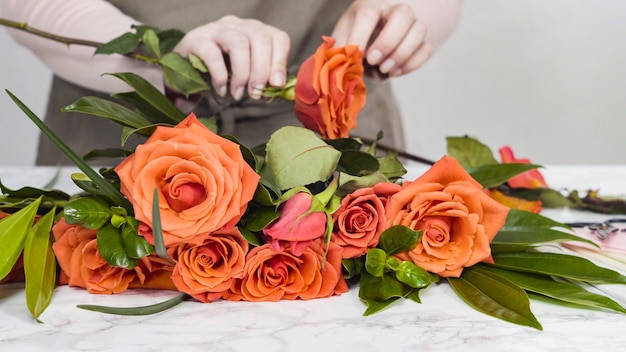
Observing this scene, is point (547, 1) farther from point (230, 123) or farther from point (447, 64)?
point (230, 123)

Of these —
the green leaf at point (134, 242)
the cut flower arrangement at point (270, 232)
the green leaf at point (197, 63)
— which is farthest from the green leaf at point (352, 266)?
the green leaf at point (197, 63)

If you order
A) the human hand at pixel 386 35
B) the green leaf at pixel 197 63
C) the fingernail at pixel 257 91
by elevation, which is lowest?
the fingernail at pixel 257 91

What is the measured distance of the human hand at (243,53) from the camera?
0.52 metres

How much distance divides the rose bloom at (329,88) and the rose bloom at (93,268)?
165 millimetres

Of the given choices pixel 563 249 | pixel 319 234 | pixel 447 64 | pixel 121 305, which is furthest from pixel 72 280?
pixel 447 64

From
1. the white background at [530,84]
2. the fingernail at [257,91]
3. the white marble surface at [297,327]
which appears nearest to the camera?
the white marble surface at [297,327]

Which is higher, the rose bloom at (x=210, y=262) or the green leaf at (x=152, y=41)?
the green leaf at (x=152, y=41)

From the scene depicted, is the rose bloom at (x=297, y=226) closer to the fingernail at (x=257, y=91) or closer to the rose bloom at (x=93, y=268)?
the rose bloom at (x=93, y=268)

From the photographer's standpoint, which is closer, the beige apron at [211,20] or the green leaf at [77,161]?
the green leaf at [77,161]

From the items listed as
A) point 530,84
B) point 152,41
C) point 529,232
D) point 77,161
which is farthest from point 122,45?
point 530,84

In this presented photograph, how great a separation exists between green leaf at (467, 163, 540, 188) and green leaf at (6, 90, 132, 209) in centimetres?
25

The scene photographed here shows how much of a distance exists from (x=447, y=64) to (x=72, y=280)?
1.01 meters

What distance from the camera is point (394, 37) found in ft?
1.90

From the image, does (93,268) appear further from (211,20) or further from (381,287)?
(211,20)
